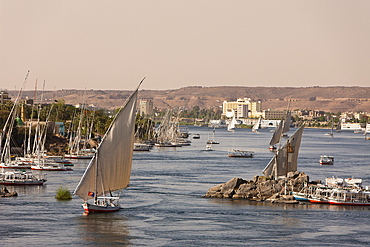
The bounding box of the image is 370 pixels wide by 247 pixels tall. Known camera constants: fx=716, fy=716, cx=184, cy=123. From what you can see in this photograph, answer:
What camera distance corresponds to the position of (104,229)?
112ft

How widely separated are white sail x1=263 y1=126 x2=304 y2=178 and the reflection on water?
15.1 metres

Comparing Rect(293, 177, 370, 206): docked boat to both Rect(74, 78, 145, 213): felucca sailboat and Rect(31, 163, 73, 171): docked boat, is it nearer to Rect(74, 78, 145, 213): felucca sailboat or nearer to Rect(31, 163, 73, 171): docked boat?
Rect(74, 78, 145, 213): felucca sailboat

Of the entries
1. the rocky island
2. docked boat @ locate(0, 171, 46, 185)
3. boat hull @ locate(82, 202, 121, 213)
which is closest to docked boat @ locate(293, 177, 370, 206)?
the rocky island

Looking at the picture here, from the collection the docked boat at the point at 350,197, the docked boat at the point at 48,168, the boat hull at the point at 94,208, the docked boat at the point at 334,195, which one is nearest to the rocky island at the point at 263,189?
the docked boat at the point at 334,195

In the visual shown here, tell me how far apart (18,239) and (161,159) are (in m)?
50.5

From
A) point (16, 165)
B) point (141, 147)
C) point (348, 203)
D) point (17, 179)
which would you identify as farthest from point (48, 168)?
point (141, 147)

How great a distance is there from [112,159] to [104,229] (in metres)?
4.04

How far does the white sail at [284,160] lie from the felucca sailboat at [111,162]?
14.9m

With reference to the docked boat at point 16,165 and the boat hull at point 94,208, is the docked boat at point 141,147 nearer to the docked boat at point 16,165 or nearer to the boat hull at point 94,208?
the docked boat at point 16,165

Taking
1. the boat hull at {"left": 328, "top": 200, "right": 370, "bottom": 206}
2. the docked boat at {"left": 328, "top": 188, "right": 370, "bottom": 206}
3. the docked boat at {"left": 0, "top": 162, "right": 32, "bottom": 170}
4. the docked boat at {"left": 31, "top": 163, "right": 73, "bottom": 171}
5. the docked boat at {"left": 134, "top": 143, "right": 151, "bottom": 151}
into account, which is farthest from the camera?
the docked boat at {"left": 134, "top": 143, "right": 151, "bottom": 151}

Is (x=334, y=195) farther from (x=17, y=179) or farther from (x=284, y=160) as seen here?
(x=17, y=179)

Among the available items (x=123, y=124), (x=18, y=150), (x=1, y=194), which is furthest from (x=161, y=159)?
Result: (x=123, y=124)

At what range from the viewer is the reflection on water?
31.9 metres

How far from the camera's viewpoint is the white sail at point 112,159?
3597 cm
